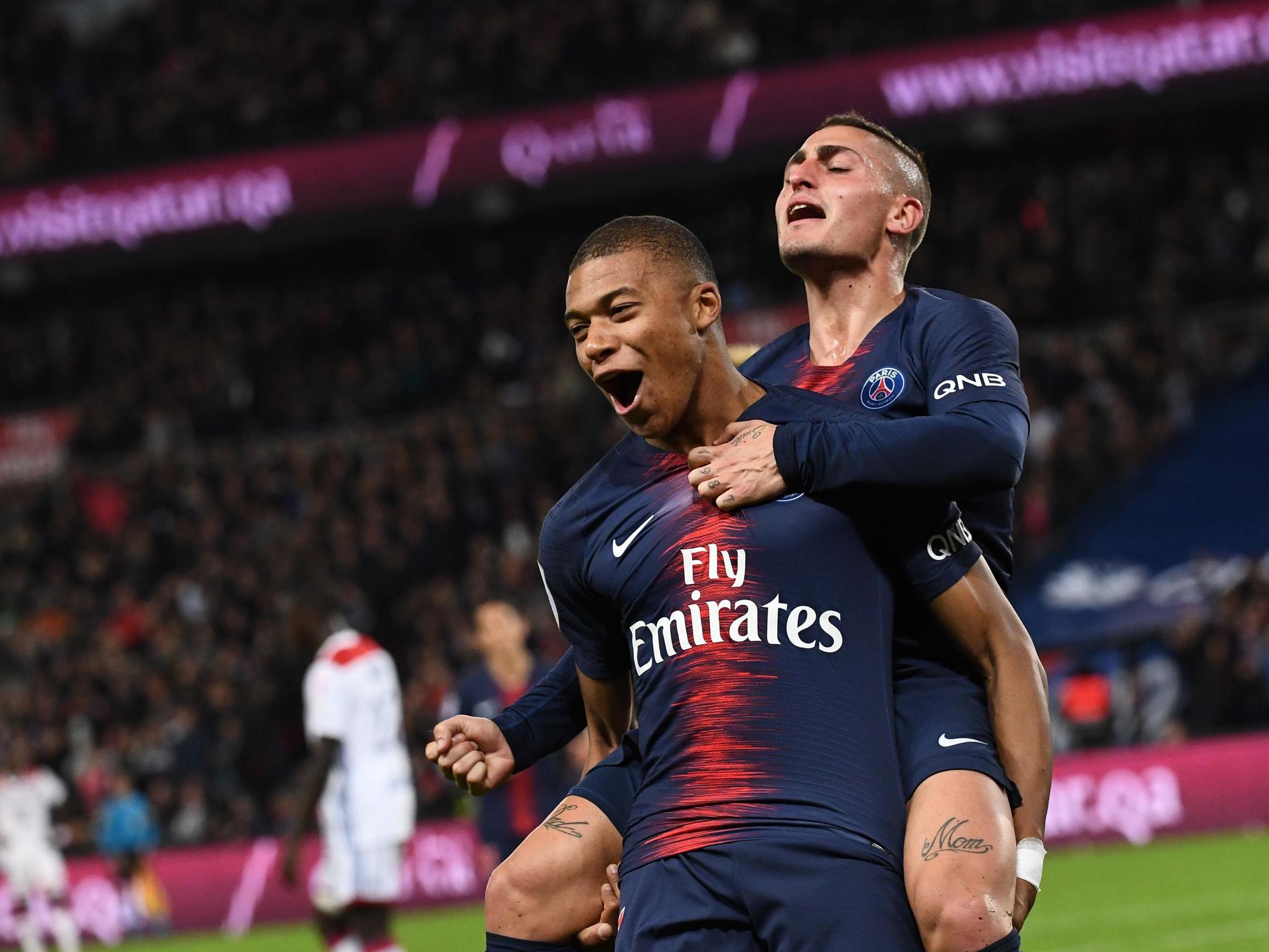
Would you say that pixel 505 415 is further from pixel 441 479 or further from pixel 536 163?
pixel 536 163

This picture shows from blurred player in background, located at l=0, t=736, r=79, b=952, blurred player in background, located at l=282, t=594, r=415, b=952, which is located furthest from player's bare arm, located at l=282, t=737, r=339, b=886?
blurred player in background, located at l=0, t=736, r=79, b=952

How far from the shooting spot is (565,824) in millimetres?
3873

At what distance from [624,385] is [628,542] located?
0.31 metres

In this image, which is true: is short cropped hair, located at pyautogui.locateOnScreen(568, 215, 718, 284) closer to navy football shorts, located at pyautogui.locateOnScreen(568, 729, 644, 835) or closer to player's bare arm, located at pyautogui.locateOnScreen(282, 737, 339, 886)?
navy football shorts, located at pyautogui.locateOnScreen(568, 729, 644, 835)

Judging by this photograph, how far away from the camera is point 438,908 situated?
16.3m

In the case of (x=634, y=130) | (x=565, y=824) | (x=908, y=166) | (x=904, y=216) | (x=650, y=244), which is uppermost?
(x=634, y=130)

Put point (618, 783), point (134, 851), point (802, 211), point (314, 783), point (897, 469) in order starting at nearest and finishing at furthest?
point (897, 469) < point (618, 783) < point (802, 211) < point (314, 783) < point (134, 851)

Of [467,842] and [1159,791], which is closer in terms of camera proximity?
[1159,791]

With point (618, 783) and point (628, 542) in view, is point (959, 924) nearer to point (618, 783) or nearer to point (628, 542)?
point (618, 783)

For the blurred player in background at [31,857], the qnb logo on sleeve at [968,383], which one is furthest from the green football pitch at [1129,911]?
the qnb logo on sleeve at [968,383]

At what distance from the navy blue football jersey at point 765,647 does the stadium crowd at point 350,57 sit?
1928cm

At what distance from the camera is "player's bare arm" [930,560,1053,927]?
3.76 meters

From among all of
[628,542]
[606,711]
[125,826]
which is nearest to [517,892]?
[606,711]

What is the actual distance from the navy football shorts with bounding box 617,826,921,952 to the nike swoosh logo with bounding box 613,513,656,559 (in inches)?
23.6
